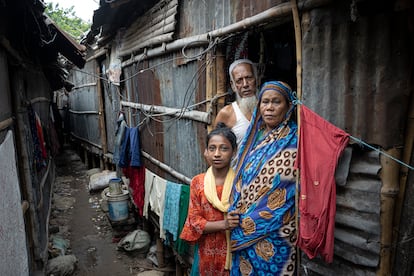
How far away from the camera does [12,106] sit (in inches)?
155

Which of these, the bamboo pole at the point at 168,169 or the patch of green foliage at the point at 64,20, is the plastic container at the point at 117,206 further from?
the patch of green foliage at the point at 64,20

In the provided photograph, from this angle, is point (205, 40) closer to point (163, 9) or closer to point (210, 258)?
point (163, 9)

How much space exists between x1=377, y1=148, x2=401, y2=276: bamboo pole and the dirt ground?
4271mm

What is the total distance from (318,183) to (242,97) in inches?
51.6

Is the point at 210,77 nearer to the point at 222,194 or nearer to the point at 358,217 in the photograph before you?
the point at 222,194

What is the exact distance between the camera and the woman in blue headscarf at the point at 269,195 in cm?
219

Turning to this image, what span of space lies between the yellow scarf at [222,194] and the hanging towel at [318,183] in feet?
2.49

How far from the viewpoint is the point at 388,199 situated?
172 cm

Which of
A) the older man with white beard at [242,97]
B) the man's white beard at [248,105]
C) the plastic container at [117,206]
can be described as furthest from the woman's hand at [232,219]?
the plastic container at [117,206]

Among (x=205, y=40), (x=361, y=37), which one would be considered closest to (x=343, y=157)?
(x=361, y=37)

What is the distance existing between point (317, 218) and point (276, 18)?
1.52 m

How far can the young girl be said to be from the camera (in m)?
2.60

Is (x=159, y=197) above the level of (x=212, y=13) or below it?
below

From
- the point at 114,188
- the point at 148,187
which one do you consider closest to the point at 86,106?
the point at 114,188
